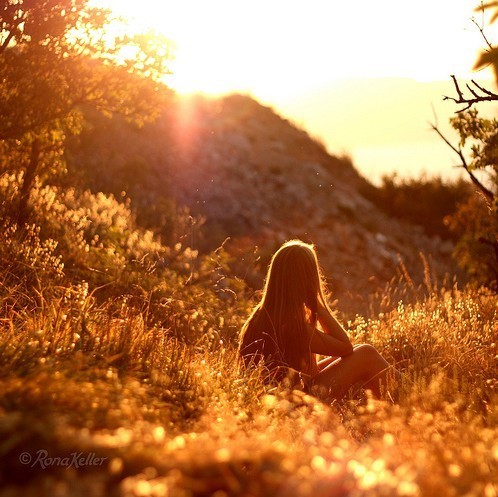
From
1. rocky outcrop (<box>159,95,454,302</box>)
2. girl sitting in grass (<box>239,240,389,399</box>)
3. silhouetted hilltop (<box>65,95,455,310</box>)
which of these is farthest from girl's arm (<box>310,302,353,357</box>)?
rocky outcrop (<box>159,95,454,302</box>)

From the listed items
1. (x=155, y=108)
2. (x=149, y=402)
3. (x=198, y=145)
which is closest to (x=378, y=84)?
(x=198, y=145)

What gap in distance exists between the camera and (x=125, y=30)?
25.4 ft

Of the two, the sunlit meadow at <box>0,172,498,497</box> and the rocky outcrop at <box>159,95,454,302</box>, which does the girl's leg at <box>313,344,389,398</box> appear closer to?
the sunlit meadow at <box>0,172,498,497</box>

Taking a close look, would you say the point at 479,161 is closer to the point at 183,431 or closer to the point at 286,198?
the point at 183,431

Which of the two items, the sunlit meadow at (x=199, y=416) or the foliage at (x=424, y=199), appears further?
the foliage at (x=424, y=199)

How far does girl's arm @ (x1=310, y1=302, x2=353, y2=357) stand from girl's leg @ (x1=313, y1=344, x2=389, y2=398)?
3.7 inches

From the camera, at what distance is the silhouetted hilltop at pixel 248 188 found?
15281 mm

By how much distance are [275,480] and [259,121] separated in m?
21.7

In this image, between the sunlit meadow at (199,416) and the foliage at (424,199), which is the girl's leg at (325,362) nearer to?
the sunlit meadow at (199,416)

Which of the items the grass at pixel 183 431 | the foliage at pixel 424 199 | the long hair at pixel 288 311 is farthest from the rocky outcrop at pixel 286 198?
the grass at pixel 183 431

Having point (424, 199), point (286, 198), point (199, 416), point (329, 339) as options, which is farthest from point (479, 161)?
point (424, 199)

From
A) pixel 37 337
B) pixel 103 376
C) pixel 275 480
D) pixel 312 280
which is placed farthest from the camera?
pixel 312 280

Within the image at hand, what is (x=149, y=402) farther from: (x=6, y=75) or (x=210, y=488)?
(x=6, y=75)

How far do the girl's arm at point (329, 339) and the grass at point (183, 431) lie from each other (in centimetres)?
43
